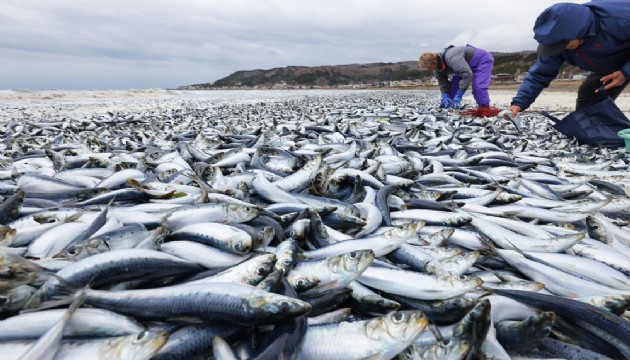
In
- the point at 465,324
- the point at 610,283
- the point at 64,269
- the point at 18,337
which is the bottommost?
the point at 610,283

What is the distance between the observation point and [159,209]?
10.1ft

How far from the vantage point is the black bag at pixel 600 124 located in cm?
661

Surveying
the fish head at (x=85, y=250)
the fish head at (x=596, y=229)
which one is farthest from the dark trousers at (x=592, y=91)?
the fish head at (x=85, y=250)

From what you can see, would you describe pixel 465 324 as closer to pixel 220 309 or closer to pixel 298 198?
pixel 220 309

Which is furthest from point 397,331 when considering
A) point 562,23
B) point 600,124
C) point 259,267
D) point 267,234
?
point 600,124

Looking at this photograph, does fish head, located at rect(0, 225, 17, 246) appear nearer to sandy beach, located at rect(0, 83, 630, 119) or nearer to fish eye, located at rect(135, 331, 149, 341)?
fish eye, located at rect(135, 331, 149, 341)

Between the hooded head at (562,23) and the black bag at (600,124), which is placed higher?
the hooded head at (562,23)

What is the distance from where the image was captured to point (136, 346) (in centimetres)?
150

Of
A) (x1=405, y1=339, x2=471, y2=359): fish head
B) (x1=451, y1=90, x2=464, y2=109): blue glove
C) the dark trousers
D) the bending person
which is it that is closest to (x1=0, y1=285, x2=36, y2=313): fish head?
(x1=405, y1=339, x2=471, y2=359): fish head

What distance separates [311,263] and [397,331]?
686 mm

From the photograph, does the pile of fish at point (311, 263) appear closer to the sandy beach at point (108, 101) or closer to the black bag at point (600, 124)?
the black bag at point (600, 124)

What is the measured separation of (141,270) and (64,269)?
355mm

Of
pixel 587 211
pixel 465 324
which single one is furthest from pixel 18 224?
pixel 587 211

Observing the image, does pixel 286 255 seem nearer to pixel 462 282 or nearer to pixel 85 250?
pixel 462 282
